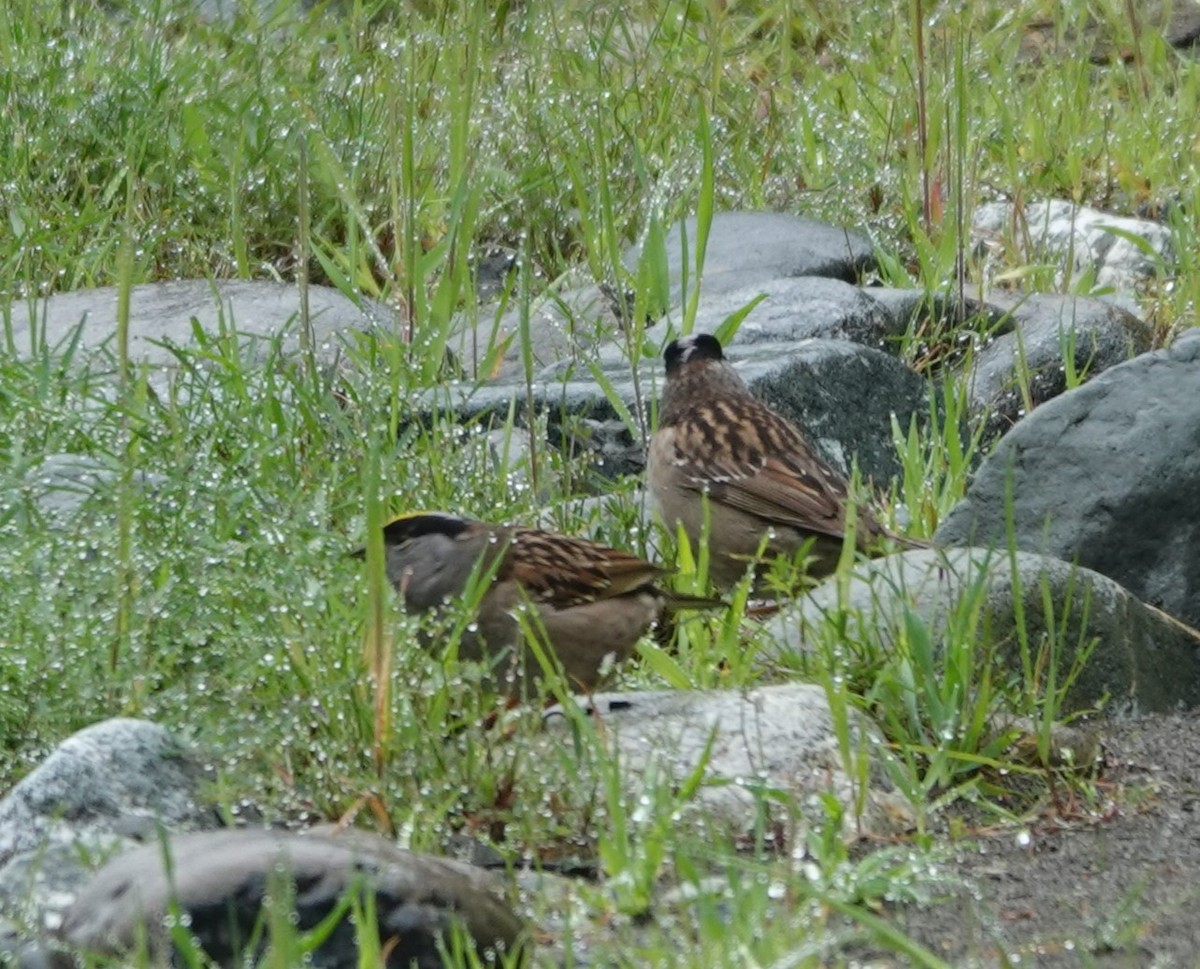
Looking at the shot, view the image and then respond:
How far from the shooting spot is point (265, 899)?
10.8 ft

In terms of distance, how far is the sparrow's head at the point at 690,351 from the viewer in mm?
6805

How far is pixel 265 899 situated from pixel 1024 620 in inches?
87.3

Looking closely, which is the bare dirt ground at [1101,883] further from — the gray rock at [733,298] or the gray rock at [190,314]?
the gray rock at [190,314]

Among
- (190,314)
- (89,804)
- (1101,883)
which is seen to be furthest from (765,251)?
(89,804)

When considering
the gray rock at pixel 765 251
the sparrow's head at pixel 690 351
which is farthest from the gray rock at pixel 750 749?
the gray rock at pixel 765 251

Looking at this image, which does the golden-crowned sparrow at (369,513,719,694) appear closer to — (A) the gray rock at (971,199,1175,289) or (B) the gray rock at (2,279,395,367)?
(B) the gray rock at (2,279,395,367)

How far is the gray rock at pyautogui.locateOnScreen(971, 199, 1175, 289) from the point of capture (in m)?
8.98

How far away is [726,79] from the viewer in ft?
35.0

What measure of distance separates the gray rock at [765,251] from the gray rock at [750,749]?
3.82 m

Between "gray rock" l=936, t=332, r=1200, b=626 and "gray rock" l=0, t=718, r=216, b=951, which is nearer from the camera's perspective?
"gray rock" l=0, t=718, r=216, b=951

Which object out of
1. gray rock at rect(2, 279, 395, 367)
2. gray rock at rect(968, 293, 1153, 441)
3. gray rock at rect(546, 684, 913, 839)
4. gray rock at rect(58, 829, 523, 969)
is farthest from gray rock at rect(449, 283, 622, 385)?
gray rock at rect(58, 829, 523, 969)

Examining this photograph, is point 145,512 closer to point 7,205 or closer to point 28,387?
point 28,387

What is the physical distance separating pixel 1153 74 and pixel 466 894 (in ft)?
29.4

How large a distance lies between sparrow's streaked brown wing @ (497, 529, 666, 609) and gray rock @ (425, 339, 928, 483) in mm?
1767
